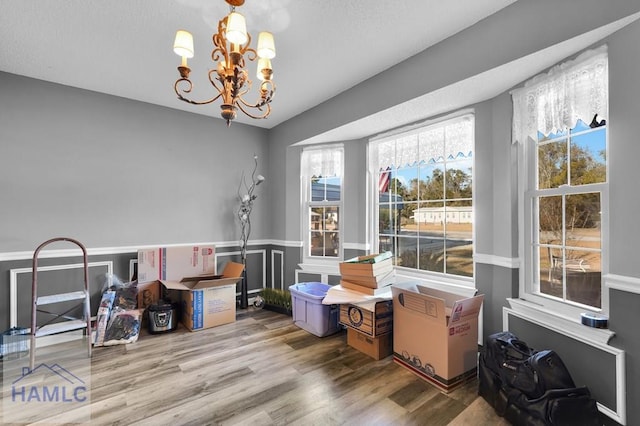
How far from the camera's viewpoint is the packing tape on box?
5.56 feet

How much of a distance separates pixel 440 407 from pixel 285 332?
1782mm

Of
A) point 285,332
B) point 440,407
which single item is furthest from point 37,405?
point 440,407

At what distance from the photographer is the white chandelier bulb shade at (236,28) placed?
153 cm

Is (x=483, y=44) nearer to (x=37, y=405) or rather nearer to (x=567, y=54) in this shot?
(x=567, y=54)

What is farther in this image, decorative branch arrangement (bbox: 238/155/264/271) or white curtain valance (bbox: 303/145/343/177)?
decorative branch arrangement (bbox: 238/155/264/271)

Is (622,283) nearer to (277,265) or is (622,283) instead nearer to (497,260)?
(497,260)

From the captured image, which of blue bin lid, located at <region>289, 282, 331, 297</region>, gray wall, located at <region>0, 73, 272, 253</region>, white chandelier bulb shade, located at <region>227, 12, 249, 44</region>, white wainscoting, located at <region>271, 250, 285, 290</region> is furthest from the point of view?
white wainscoting, located at <region>271, 250, 285, 290</region>

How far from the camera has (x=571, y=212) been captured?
203cm

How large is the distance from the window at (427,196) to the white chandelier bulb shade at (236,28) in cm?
211

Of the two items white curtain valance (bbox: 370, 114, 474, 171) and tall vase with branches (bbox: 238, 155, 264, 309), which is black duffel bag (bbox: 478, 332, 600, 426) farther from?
tall vase with branches (bbox: 238, 155, 264, 309)

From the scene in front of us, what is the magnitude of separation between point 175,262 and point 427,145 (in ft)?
10.7

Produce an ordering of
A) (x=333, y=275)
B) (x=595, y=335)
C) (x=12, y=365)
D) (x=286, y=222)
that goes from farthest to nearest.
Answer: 1. (x=286, y=222)
2. (x=333, y=275)
3. (x=12, y=365)
4. (x=595, y=335)

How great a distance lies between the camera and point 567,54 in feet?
6.04

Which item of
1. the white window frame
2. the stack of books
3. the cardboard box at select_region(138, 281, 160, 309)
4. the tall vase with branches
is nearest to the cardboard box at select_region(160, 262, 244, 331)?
the cardboard box at select_region(138, 281, 160, 309)
